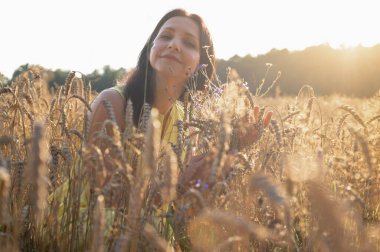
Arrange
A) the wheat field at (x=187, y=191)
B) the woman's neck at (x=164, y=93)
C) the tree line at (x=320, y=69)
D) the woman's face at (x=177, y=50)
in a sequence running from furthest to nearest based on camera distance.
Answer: the tree line at (x=320, y=69)
the woman's neck at (x=164, y=93)
the woman's face at (x=177, y=50)
the wheat field at (x=187, y=191)

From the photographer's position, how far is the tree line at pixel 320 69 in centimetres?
2444

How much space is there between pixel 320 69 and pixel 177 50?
25.9m

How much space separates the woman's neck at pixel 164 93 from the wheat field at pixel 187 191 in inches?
35.0

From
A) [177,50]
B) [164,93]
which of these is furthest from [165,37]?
[164,93]

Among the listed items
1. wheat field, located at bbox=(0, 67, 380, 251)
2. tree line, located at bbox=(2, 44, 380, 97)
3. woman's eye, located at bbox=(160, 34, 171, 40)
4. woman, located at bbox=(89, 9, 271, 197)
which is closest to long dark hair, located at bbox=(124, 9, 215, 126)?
woman, located at bbox=(89, 9, 271, 197)

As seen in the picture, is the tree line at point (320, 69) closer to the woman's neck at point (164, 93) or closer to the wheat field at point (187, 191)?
the woman's neck at point (164, 93)

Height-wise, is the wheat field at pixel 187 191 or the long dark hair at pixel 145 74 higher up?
the long dark hair at pixel 145 74

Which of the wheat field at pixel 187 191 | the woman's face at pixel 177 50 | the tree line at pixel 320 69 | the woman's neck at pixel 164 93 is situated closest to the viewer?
the wheat field at pixel 187 191

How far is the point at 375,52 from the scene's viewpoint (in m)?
25.0

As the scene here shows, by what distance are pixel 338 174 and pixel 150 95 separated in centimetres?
157

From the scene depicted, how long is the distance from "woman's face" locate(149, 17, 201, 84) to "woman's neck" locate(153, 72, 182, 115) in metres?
0.06

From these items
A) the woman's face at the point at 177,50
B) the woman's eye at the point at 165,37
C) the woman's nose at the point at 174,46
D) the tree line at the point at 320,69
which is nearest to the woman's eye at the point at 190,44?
the woman's face at the point at 177,50

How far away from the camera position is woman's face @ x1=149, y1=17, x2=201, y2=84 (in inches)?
102

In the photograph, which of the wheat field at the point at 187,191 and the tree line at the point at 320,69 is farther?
the tree line at the point at 320,69
